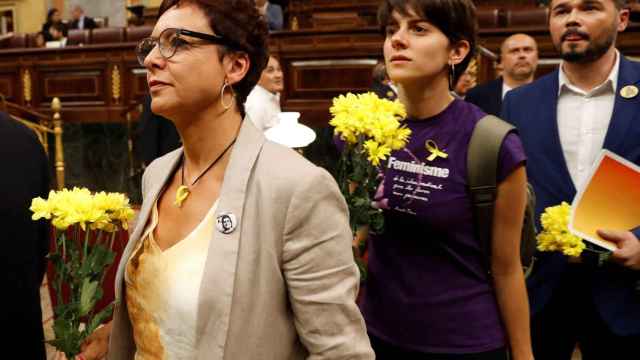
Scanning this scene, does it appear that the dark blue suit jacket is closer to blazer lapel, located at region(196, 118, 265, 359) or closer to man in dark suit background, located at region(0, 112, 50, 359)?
blazer lapel, located at region(196, 118, 265, 359)

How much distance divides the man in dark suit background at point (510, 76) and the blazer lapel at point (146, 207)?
2.64 meters

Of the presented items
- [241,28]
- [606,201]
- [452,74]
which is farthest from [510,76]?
[241,28]

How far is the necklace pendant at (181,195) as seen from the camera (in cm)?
121

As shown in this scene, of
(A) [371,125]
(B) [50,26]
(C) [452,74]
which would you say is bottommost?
(A) [371,125]

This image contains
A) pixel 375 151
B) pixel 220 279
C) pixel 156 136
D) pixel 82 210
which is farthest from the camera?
pixel 156 136

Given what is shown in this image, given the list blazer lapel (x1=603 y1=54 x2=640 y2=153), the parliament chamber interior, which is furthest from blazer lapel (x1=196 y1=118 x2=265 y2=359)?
the parliament chamber interior

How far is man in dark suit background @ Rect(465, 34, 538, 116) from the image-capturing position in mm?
3689

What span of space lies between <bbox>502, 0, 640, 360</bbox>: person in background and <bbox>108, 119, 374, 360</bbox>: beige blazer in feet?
3.12

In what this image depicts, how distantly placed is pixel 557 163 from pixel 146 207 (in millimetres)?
1187

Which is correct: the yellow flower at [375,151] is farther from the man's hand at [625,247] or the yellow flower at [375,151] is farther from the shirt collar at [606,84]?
the shirt collar at [606,84]

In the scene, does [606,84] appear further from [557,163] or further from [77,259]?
[77,259]

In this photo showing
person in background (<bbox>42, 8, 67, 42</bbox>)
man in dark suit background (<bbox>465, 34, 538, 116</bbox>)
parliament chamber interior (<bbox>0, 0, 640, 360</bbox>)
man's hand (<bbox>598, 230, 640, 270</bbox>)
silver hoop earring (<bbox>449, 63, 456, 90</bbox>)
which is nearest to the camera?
silver hoop earring (<bbox>449, 63, 456, 90</bbox>)

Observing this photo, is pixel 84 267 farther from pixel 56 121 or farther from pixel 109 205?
pixel 56 121

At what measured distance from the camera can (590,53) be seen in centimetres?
187
